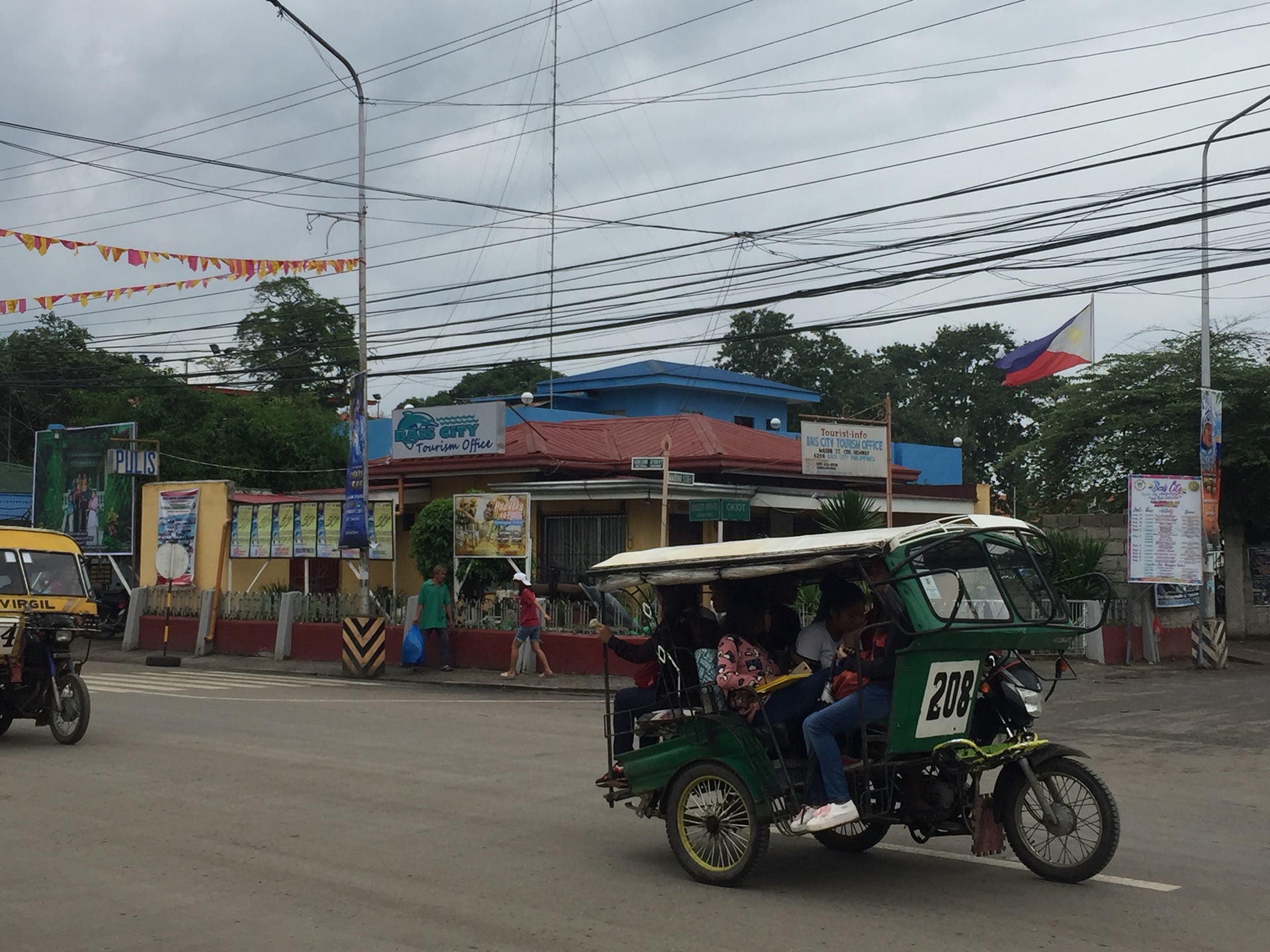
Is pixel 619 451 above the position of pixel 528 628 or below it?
above

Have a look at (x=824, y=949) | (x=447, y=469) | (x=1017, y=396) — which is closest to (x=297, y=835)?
(x=824, y=949)

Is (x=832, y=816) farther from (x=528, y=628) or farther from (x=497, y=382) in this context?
(x=497, y=382)

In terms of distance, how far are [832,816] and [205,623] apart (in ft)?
76.1

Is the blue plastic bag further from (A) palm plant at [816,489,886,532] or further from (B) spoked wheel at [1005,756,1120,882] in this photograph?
(B) spoked wheel at [1005,756,1120,882]

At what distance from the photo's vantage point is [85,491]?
106ft

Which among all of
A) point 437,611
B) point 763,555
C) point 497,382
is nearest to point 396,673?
point 437,611

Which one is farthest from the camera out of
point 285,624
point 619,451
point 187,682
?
point 619,451

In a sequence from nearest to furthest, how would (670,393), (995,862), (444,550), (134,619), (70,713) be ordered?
(995,862), (70,713), (444,550), (134,619), (670,393)

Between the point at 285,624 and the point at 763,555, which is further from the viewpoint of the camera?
the point at 285,624

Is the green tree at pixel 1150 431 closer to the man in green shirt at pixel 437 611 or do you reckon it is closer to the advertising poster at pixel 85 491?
the man in green shirt at pixel 437 611

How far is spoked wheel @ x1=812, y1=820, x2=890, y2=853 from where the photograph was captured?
802cm

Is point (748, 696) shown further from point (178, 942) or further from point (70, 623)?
point (70, 623)

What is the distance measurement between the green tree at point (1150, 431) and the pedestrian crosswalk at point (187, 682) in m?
18.3

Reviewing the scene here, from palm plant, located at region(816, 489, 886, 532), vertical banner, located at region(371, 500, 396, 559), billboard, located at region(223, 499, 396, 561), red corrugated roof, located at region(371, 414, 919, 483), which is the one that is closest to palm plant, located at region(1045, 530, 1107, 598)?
palm plant, located at region(816, 489, 886, 532)
